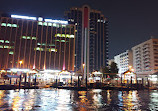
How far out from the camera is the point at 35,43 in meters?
77.6

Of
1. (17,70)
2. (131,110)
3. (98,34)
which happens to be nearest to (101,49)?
(98,34)

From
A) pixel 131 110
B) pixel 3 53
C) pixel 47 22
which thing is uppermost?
pixel 47 22

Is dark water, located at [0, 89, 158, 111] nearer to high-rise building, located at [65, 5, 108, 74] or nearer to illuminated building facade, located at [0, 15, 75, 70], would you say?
illuminated building facade, located at [0, 15, 75, 70]

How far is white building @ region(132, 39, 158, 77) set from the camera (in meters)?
91.5

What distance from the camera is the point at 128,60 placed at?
124 meters

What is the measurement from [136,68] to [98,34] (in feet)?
131

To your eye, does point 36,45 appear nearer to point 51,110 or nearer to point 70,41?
point 70,41

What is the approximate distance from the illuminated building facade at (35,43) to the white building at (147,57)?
166 ft

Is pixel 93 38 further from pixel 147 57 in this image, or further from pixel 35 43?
pixel 35 43

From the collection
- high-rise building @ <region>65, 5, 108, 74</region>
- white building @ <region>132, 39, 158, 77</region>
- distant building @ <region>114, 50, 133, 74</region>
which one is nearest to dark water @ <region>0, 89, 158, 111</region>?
white building @ <region>132, 39, 158, 77</region>

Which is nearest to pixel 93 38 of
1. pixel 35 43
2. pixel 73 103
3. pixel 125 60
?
pixel 125 60

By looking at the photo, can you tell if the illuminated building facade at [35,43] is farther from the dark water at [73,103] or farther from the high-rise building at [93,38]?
the dark water at [73,103]

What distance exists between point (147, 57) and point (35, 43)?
71003 millimetres

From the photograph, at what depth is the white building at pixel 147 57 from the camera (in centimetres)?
9147
